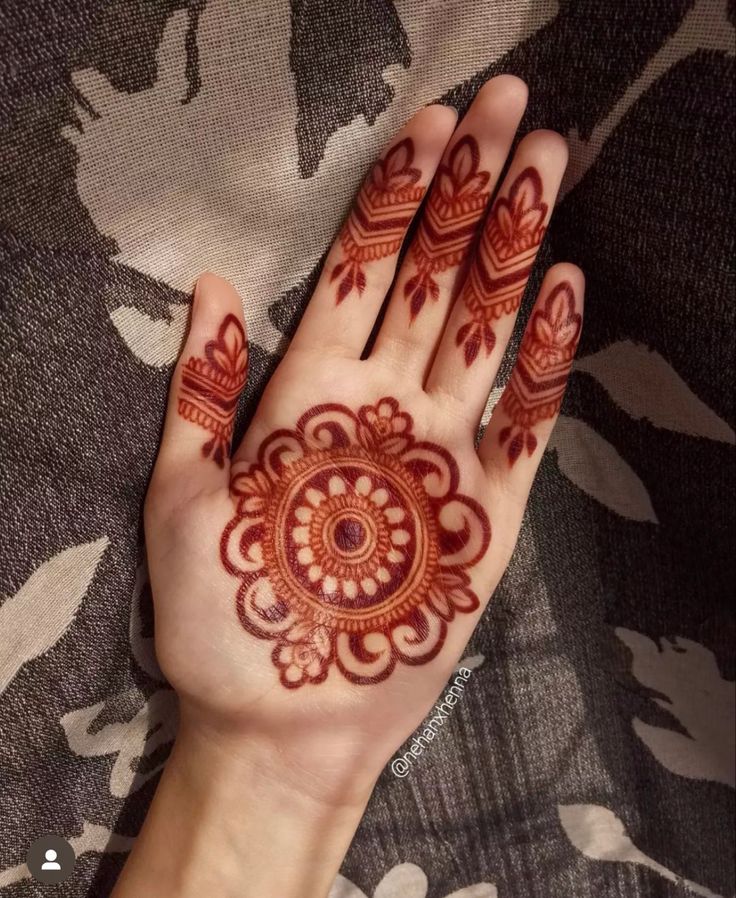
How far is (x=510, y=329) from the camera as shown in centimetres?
62

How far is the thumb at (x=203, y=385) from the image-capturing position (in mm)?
569

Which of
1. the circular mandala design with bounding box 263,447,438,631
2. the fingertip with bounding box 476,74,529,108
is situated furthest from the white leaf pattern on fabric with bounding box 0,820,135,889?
the fingertip with bounding box 476,74,529,108

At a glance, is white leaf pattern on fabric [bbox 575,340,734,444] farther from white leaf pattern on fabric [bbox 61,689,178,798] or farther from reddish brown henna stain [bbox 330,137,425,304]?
white leaf pattern on fabric [bbox 61,689,178,798]

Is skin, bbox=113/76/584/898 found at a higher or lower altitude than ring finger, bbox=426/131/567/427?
lower

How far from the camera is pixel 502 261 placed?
1.94 feet

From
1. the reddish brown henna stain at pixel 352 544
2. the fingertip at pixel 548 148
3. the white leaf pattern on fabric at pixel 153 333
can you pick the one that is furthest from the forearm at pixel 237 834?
the fingertip at pixel 548 148

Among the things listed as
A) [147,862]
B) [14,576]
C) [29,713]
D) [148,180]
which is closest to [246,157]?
[148,180]

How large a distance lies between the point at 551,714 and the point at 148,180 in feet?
1.91

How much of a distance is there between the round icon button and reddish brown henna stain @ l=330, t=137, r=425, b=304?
56 cm

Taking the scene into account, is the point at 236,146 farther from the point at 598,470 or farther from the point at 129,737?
the point at 129,737

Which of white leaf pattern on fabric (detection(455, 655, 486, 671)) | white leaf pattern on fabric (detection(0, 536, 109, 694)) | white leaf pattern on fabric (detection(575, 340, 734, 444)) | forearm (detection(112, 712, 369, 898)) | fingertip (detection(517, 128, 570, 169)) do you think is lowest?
forearm (detection(112, 712, 369, 898))

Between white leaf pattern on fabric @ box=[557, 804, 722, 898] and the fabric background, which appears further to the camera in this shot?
white leaf pattern on fabric @ box=[557, 804, 722, 898]

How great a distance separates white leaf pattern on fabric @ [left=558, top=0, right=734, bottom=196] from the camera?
49 cm

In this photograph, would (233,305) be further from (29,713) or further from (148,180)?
(29,713)
